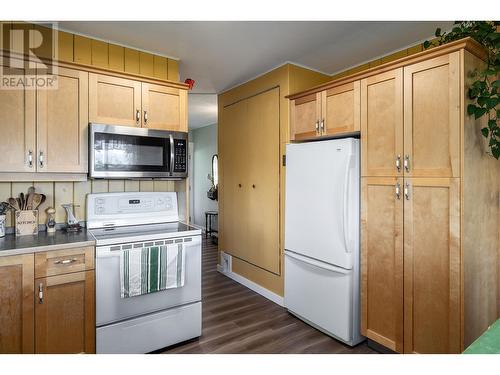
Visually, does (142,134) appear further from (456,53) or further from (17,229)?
(456,53)

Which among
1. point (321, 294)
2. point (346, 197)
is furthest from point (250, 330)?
point (346, 197)

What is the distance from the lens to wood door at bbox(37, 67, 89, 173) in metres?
2.07

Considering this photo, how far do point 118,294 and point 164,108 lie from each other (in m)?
1.52

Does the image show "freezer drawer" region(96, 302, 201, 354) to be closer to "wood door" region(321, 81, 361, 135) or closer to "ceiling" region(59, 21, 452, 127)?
"wood door" region(321, 81, 361, 135)

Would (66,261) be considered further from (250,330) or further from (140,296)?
(250,330)

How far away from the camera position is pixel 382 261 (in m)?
2.15

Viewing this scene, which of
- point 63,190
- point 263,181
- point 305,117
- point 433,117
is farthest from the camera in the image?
point 263,181

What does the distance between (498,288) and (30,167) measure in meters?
3.38

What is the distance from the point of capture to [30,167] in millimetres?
2029

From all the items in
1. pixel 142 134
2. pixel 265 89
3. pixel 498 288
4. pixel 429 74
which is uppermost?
pixel 265 89

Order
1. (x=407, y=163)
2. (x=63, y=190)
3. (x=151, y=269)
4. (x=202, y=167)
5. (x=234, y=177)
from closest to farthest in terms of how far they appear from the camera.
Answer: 1. (x=407, y=163)
2. (x=151, y=269)
3. (x=63, y=190)
4. (x=234, y=177)
5. (x=202, y=167)
